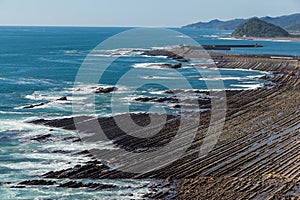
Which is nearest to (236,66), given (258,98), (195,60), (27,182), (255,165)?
(195,60)

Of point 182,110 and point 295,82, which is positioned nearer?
point 182,110

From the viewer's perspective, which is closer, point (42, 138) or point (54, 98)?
point (42, 138)

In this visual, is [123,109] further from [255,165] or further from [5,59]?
[5,59]

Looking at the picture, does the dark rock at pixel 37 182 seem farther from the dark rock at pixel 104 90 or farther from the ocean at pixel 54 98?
the dark rock at pixel 104 90

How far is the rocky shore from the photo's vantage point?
78.5 ft

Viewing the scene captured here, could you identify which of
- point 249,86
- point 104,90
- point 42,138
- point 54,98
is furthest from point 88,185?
point 249,86

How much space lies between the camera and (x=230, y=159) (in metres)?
29.1

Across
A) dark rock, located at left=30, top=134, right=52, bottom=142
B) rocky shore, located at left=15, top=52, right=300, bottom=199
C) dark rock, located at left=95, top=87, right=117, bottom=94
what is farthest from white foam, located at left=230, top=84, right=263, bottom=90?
dark rock, located at left=30, top=134, right=52, bottom=142

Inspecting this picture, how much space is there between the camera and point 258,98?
166ft

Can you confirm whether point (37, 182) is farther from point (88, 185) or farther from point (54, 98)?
point (54, 98)

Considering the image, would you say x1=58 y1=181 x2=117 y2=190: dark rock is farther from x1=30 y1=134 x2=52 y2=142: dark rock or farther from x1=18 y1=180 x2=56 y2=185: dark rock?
x1=30 y1=134 x2=52 y2=142: dark rock

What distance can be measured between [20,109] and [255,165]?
25308 millimetres

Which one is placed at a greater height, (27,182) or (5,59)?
(5,59)

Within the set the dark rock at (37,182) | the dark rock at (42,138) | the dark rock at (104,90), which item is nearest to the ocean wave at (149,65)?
the dark rock at (104,90)
